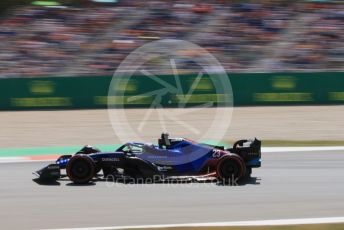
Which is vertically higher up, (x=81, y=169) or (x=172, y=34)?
(x=172, y=34)

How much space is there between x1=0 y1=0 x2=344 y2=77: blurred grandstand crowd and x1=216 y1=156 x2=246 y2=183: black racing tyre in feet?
44.5

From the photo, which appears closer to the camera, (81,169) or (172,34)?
(81,169)

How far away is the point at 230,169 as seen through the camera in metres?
10.3

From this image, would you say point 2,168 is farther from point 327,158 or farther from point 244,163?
point 327,158

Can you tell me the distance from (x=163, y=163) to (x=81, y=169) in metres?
1.35

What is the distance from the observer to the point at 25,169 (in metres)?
12.1

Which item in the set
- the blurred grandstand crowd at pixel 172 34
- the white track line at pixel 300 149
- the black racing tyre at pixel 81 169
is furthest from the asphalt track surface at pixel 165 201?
the blurred grandstand crowd at pixel 172 34

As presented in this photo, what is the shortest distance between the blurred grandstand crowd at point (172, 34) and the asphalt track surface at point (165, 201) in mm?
13374

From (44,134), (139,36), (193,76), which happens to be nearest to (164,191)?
(44,134)

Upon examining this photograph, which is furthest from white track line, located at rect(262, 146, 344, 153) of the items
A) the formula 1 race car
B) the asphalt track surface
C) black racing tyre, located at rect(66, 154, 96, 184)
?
black racing tyre, located at rect(66, 154, 96, 184)

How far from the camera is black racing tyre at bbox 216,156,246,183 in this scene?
1016 cm

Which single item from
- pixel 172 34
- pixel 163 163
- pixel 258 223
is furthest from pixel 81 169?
pixel 172 34

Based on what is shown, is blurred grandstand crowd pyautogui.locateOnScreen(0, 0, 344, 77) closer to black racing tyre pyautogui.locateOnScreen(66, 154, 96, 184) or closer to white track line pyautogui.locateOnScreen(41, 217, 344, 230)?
black racing tyre pyautogui.locateOnScreen(66, 154, 96, 184)

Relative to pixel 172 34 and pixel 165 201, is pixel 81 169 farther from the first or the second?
pixel 172 34
